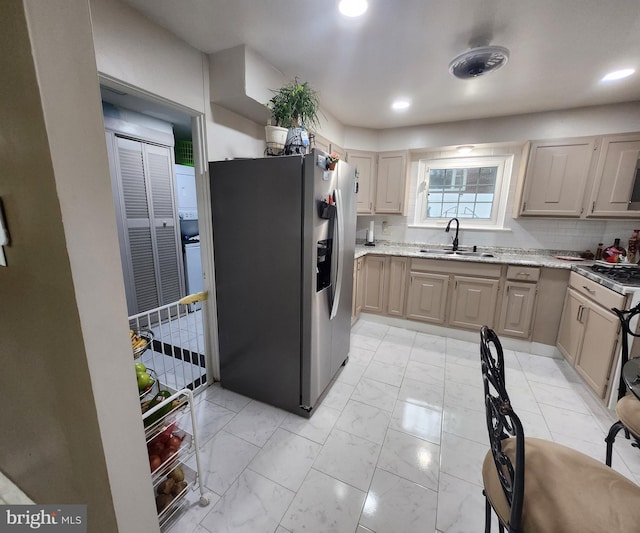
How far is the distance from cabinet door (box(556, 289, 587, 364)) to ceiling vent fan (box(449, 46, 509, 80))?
6.41 feet

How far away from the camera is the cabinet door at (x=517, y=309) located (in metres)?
2.68

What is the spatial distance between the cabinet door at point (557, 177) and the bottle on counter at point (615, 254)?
0.46 m

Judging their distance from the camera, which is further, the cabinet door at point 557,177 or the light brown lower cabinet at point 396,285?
the light brown lower cabinet at point 396,285

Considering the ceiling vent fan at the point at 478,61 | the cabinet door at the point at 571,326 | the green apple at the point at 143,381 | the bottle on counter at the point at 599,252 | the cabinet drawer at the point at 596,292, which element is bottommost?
the cabinet door at the point at 571,326

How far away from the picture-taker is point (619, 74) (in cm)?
199

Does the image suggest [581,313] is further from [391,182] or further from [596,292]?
[391,182]

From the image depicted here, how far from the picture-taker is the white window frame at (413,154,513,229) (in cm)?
315

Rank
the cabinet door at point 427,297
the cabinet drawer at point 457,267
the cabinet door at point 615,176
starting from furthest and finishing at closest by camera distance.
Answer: the cabinet door at point 427,297 < the cabinet drawer at point 457,267 < the cabinet door at point 615,176

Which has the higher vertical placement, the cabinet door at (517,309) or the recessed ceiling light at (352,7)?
the recessed ceiling light at (352,7)

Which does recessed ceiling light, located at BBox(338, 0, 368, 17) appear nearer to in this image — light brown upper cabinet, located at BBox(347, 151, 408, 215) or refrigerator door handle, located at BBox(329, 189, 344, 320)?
refrigerator door handle, located at BBox(329, 189, 344, 320)

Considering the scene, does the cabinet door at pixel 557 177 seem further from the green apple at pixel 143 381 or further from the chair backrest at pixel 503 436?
the green apple at pixel 143 381

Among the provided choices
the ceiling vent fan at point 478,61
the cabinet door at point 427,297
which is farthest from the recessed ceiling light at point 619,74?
the cabinet door at point 427,297

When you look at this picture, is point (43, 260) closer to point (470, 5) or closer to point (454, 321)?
point (470, 5)

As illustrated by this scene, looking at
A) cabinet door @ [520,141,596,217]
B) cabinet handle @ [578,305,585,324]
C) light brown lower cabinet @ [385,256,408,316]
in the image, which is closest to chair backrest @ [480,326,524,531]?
cabinet handle @ [578,305,585,324]
